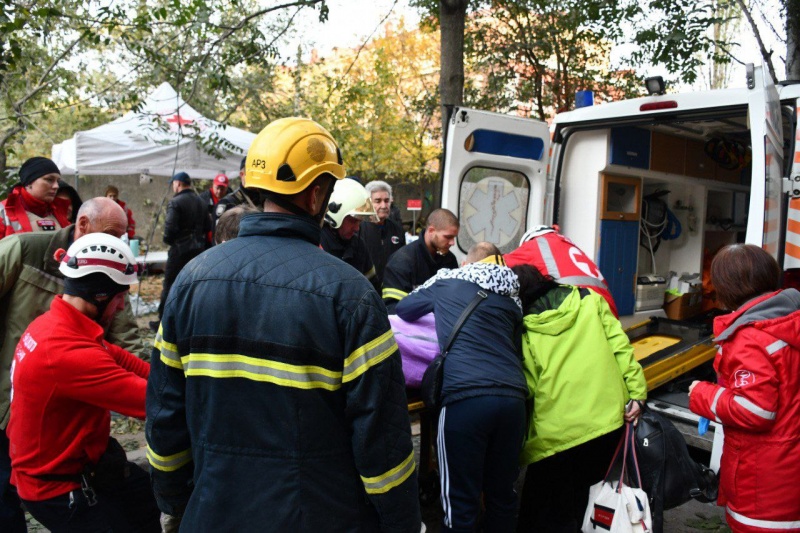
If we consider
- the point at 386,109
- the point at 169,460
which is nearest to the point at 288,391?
the point at 169,460

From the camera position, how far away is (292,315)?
1637mm

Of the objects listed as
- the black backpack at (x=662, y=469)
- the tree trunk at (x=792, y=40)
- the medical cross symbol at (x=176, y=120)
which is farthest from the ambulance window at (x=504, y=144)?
the medical cross symbol at (x=176, y=120)

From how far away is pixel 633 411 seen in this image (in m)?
3.21

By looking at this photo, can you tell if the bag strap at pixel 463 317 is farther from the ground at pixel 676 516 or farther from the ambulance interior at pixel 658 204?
the ambulance interior at pixel 658 204

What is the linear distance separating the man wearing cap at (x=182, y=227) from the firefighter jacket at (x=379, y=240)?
9.93 ft

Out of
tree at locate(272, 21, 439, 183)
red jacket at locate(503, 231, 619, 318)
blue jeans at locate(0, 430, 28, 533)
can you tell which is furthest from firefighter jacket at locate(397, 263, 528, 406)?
tree at locate(272, 21, 439, 183)

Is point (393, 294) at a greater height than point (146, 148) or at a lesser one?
lesser

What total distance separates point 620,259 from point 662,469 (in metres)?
2.83

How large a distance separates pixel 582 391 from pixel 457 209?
1870 millimetres

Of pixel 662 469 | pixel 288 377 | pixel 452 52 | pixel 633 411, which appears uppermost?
pixel 452 52

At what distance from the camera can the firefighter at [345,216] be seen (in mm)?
4348

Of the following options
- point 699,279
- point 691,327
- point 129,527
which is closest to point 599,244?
point 691,327

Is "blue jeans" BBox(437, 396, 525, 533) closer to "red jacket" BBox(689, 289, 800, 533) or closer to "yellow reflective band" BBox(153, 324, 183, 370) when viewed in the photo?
"red jacket" BBox(689, 289, 800, 533)

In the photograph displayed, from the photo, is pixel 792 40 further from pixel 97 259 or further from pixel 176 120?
pixel 97 259
